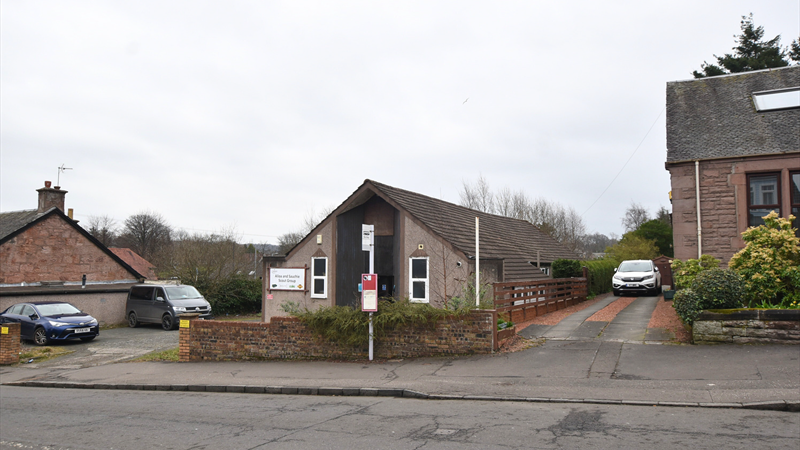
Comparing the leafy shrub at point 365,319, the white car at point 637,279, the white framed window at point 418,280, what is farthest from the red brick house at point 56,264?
the white car at point 637,279

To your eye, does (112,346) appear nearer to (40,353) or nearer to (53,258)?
(40,353)

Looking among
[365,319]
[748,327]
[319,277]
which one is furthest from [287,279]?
[748,327]

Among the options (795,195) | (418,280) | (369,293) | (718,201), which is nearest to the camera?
(369,293)

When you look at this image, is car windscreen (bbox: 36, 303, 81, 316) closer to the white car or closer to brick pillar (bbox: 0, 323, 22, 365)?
brick pillar (bbox: 0, 323, 22, 365)

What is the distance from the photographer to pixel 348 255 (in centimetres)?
2050

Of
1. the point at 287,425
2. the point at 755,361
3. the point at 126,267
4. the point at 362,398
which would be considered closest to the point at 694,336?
the point at 755,361

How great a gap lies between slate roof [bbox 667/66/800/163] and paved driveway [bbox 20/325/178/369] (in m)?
17.4

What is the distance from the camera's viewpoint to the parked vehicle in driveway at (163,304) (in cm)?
2348

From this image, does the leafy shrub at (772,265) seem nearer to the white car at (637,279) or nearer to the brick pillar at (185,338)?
the white car at (637,279)

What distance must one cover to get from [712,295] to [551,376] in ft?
14.2

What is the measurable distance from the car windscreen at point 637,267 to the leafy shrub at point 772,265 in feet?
40.5

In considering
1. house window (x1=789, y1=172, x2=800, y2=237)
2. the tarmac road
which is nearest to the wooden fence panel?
the tarmac road

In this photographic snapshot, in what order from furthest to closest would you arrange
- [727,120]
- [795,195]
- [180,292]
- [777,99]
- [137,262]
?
1. [137,262]
2. [180,292]
3. [777,99]
4. [727,120]
5. [795,195]

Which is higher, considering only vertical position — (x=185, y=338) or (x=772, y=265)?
(x=772, y=265)
